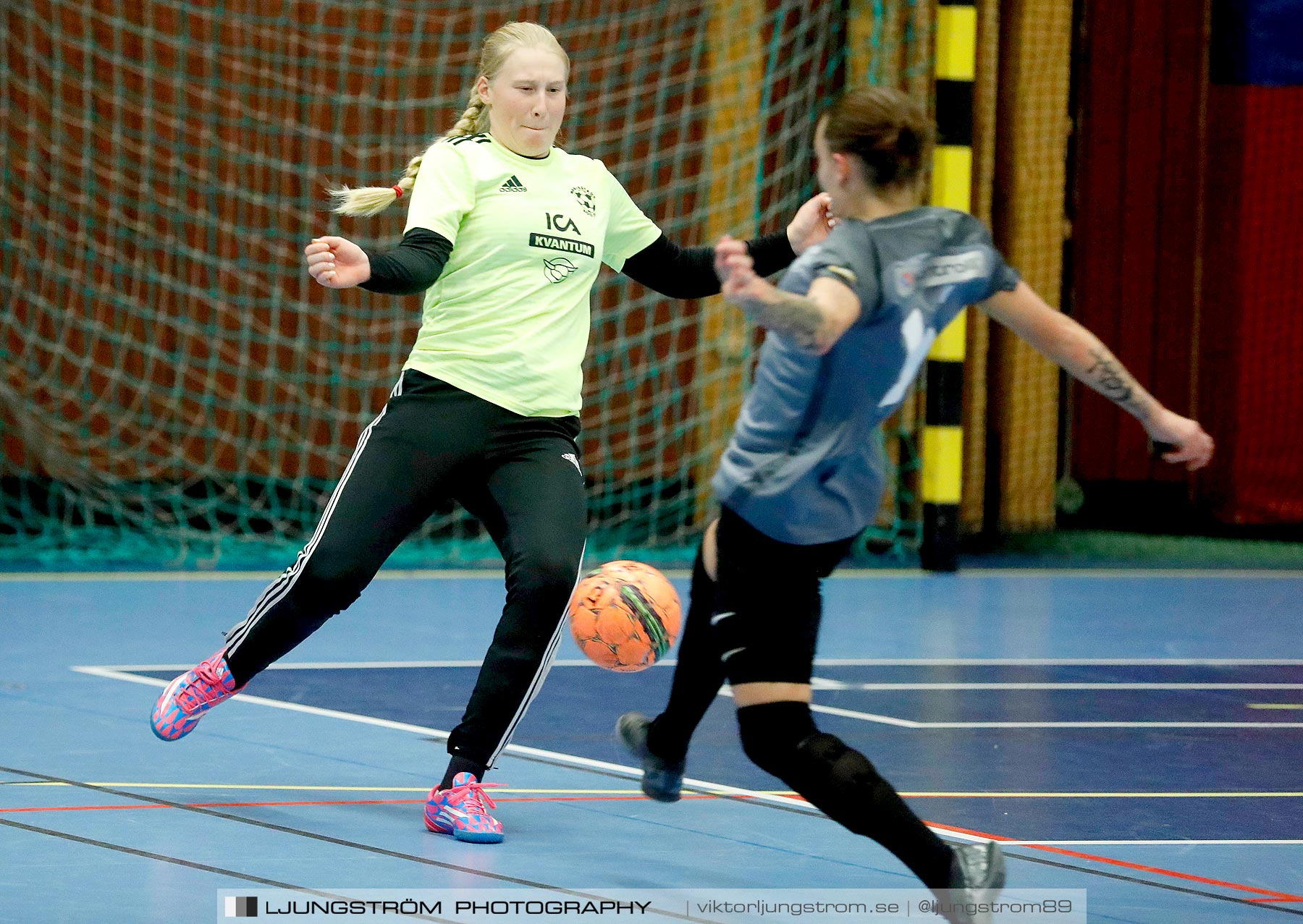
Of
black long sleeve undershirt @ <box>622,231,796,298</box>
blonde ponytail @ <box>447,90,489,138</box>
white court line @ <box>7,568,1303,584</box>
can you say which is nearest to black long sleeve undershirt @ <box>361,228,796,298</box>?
black long sleeve undershirt @ <box>622,231,796,298</box>

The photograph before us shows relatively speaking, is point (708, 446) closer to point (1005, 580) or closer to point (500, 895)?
point (1005, 580)

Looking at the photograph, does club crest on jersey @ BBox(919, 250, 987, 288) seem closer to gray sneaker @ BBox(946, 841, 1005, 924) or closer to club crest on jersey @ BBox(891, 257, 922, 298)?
club crest on jersey @ BBox(891, 257, 922, 298)

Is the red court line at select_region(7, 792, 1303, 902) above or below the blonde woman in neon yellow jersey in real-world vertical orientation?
below

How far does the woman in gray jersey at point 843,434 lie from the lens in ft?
10.9

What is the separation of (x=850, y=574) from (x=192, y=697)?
5471mm

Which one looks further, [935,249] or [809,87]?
[809,87]

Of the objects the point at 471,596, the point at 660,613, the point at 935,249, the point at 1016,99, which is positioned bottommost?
the point at 471,596

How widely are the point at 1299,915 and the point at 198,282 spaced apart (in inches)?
326

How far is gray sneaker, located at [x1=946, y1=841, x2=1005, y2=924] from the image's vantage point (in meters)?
3.26

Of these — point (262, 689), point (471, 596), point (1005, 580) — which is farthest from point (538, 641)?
point (1005, 580)

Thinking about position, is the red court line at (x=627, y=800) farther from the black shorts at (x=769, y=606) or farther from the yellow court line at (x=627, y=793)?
the black shorts at (x=769, y=606)

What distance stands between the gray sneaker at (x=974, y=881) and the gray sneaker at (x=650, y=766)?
0.82 metres

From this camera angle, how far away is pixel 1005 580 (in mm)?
9281

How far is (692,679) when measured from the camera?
12.5 ft
